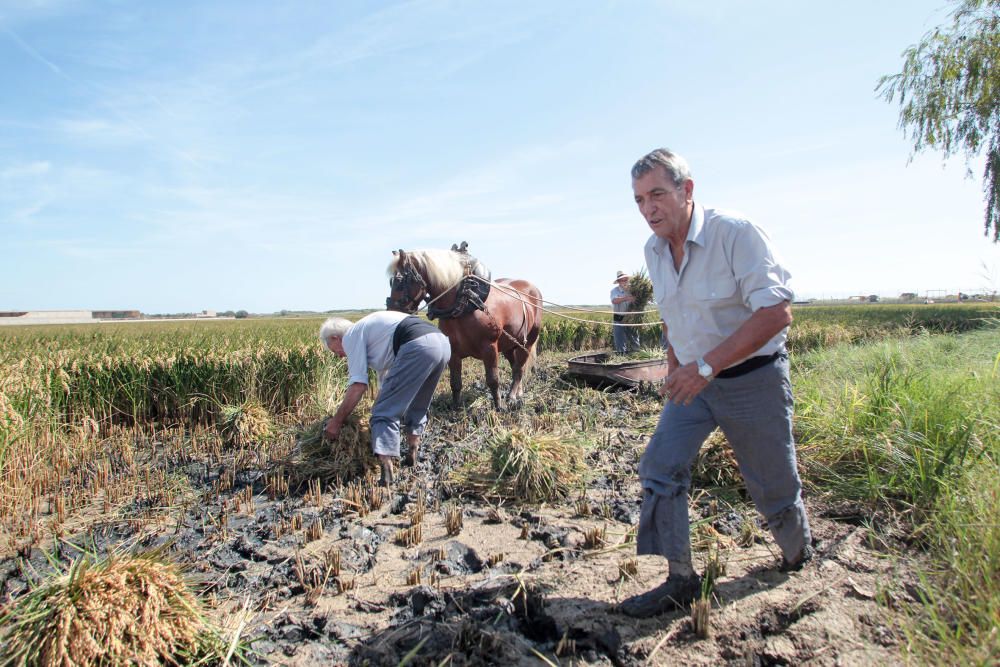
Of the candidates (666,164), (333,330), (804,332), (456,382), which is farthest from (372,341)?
(804,332)

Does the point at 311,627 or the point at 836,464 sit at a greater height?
the point at 836,464

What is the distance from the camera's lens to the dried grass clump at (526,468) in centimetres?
402

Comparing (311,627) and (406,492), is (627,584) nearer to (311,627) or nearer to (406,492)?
(311,627)

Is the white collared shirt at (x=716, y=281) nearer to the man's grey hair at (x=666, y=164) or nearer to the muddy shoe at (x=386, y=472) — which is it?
the man's grey hair at (x=666, y=164)

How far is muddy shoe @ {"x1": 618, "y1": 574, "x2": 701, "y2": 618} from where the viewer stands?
240cm

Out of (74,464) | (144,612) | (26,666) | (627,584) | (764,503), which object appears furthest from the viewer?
(74,464)

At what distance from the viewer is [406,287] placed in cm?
600

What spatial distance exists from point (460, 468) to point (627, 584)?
6.77ft

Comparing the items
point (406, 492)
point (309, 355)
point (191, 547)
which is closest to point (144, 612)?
point (191, 547)

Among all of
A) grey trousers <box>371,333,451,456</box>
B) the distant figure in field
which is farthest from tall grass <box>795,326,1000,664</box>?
the distant figure in field

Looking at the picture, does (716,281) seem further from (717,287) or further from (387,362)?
(387,362)

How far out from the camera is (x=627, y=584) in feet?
9.02

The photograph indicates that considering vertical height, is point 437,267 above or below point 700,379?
above

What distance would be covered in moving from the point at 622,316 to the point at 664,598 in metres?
9.06
